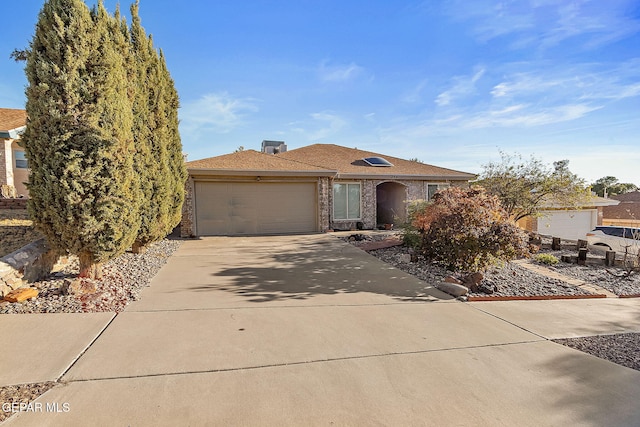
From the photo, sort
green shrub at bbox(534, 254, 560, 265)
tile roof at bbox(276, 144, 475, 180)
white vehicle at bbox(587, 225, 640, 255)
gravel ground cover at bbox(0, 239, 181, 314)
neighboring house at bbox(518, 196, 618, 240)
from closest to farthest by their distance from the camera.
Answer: gravel ground cover at bbox(0, 239, 181, 314) → green shrub at bbox(534, 254, 560, 265) → white vehicle at bbox(587, 225, 640, 255) → tile roof at bbox(276, 144, 475, 180) → neighboring house at bbox(518, 196, 618, 240)

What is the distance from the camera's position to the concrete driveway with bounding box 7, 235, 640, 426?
2.35 meters

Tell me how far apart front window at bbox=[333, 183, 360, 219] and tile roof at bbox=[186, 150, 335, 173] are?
6.02 feet

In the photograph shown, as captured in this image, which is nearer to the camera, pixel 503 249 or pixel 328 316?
pixel 328 316

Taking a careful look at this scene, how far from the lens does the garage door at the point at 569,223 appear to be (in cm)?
1750

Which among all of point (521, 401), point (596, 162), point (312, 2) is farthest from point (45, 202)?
point (596, 162)

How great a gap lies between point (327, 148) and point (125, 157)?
14.4 metres

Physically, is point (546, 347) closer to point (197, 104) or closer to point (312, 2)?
point (312, 2)

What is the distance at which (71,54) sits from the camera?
449cm

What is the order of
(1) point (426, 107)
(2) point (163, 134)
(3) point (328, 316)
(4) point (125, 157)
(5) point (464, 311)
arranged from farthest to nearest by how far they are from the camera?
(1) point (426, 107) < (2) point (163, 134) < (4) point (125, 157) < (5) point (464, 311) < (3) point (328, 316)

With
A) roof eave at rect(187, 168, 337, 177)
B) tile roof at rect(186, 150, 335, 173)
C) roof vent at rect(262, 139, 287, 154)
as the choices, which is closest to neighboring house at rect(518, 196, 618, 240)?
roof eave at rect(187, 168, 337, 177)

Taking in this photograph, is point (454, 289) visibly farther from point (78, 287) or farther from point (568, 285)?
point (78, 287)

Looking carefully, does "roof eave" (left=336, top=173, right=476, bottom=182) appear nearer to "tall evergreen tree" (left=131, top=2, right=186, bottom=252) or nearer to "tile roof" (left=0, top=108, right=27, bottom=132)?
"tall evergreen tree" (left=131, top=2, right=186, bottom=252)

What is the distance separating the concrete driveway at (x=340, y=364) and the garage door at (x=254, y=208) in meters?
7.17

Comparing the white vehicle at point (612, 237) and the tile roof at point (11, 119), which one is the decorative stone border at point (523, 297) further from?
the tile roof at point (11, 119)
